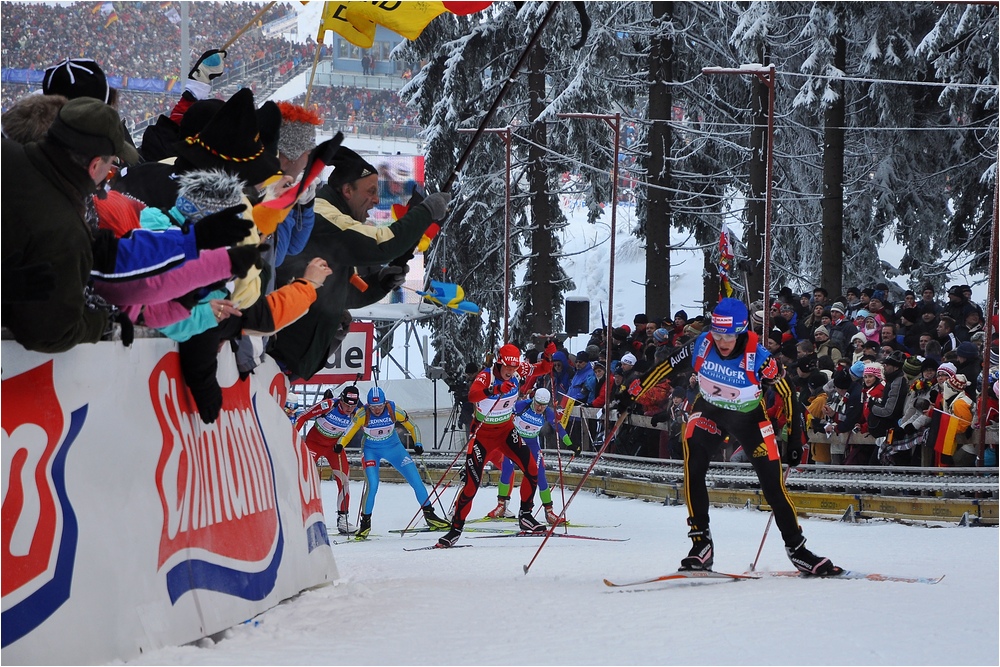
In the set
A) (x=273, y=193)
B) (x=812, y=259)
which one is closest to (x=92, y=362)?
(x=273, y=193)

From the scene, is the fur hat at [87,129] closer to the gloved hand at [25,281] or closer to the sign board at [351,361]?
the gloved hand at [25,281]

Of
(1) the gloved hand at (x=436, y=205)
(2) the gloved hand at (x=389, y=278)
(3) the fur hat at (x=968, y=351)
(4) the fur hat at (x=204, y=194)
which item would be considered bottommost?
(3) the fur hat at (x=968, y=351)

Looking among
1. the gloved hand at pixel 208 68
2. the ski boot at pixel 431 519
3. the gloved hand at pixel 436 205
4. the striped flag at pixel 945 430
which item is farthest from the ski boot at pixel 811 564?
the ski boot at pixel 431 519

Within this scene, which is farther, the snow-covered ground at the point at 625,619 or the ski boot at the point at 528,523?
the ski boot at the point at 528,523

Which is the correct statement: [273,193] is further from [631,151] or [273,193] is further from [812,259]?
[812,259]

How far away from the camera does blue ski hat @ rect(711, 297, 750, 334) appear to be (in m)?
8.75

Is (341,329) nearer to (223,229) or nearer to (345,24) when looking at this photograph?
(223,229)

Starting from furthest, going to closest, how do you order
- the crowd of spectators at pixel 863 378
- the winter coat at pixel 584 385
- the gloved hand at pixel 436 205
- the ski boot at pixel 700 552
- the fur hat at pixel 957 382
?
the winter coat at pixel 584 385, the crowd of spectators at pixel 863 378, the fur hat at pixel 957 382, the ski boot at pixel 700 552, the gloved hand at pixel 436 205

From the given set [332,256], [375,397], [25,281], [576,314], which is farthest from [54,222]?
[576,314]

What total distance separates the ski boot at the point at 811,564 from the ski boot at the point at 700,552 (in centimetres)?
52

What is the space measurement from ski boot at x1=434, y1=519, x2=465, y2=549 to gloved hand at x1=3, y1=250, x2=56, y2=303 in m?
9.10

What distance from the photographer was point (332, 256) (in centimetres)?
689

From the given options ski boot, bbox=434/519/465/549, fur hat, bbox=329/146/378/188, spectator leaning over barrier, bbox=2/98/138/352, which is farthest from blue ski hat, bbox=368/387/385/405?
spectator leaning over barrier, bbox=2/98/138/352

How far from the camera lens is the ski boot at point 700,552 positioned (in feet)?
27.2
